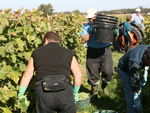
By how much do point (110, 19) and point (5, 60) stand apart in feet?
6.58

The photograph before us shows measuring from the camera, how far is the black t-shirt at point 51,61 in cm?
241

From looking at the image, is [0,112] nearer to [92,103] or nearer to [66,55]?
[66,55]

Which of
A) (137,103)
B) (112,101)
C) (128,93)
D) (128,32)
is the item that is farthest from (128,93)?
(128,32)

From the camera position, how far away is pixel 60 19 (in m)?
5.95

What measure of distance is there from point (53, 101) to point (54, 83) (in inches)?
8.9

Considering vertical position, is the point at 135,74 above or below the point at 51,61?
below

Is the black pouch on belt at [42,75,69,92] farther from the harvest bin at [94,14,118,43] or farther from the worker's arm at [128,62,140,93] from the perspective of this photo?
the harvest bin at [94,14,118,43]

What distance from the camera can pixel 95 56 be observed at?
4.30 m

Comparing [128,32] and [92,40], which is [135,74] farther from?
[128,32]

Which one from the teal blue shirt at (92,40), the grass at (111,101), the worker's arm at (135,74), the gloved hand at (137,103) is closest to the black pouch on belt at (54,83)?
the worker's arm at (135,74)

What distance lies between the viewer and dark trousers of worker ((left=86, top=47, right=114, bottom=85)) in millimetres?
4293

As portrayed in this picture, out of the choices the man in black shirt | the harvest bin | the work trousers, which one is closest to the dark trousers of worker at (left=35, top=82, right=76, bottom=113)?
the man in black shirt

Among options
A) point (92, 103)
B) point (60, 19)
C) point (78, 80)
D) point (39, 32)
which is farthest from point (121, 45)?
point (78, 80)

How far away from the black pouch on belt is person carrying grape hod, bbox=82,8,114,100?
1934 millimetres
